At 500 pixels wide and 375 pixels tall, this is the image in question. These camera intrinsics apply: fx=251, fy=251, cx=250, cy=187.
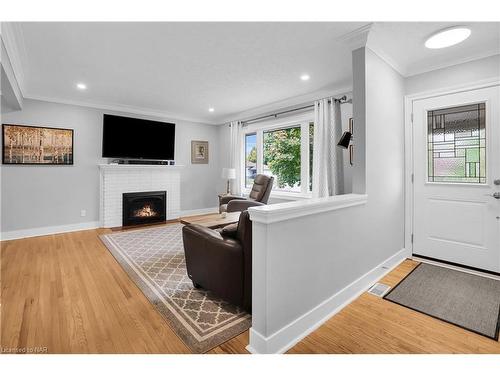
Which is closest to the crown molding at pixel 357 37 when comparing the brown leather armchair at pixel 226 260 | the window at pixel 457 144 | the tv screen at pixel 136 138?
the window at pixel 457 144

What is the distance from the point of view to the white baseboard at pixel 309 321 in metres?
1.55

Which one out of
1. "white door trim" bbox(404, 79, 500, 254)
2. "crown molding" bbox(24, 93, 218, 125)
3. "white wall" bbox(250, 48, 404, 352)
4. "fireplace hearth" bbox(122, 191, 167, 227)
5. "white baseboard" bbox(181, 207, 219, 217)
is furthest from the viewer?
"white baseboard" bbox(181, 207, 219, 217)

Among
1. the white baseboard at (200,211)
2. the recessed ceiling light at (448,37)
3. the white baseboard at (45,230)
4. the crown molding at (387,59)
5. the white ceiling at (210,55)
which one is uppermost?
the white ceiling at (210,55)

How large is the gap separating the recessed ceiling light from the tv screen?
4.84m

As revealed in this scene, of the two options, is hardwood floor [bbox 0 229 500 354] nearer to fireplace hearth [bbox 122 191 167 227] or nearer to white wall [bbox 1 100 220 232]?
white wall [bbox 1 100 220 232]

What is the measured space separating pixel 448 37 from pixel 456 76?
71cm

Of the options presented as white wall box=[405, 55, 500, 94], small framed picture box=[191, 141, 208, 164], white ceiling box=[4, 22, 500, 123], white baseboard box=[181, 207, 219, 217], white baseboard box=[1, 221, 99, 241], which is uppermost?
white ceiling box=[4, 22, 500, 123]

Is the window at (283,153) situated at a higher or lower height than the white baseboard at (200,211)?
higher

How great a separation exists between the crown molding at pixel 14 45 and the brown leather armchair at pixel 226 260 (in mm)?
2403

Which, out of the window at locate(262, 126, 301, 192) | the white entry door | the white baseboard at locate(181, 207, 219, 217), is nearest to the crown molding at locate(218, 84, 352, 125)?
the window at locate(262, 126, 301, 192)

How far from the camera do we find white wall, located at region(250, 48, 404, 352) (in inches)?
60.7

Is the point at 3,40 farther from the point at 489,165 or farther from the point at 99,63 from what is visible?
the point at 489,165

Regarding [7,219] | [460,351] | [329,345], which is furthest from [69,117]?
[460,351]

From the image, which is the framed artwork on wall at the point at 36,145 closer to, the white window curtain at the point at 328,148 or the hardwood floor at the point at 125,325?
the hardwood floor at the point at 125,325
